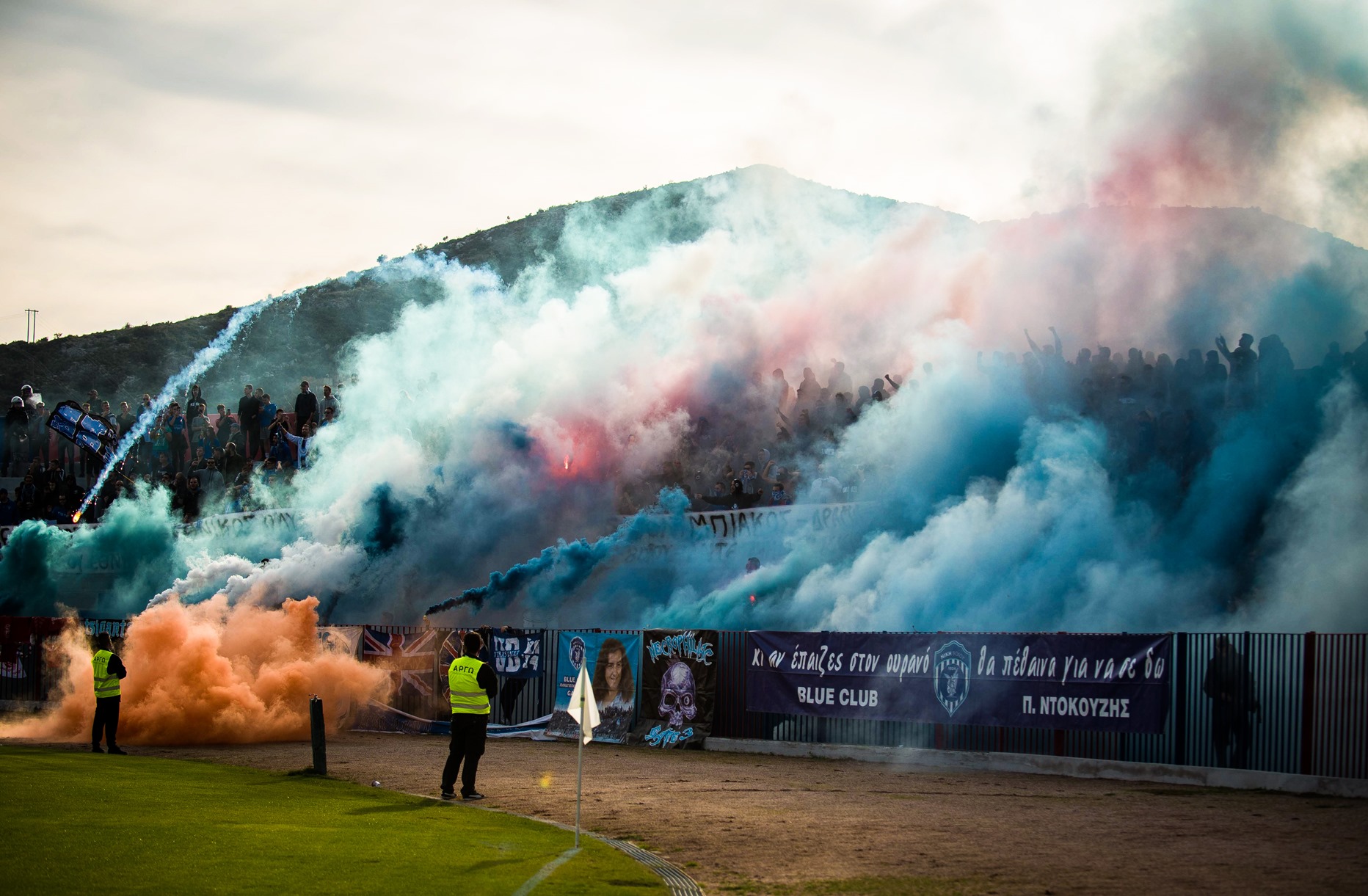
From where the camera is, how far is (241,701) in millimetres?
23672

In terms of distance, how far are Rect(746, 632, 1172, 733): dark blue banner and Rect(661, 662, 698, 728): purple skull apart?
119 cm

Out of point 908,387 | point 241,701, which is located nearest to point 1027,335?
point 908,387

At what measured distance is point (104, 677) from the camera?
20.7m

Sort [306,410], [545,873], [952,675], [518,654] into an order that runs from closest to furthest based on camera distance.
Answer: [545,873]
[952,675]
[518,654]
[306,410]

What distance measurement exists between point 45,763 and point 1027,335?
20999mm

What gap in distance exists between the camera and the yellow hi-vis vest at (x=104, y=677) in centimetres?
2062

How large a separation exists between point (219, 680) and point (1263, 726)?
58.3 ft

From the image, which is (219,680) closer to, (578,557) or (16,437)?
(578,557)

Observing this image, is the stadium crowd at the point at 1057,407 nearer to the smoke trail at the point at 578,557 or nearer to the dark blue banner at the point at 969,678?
the smoke trail at the point at 578,557

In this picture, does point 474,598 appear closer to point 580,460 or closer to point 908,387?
point 580,460

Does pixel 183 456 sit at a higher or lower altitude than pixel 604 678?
higher

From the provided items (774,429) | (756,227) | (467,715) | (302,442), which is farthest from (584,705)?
(756,227)

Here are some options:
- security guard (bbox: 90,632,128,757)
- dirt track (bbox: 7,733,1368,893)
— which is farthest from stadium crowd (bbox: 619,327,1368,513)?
security guard (bbox: 90,632,128,757)

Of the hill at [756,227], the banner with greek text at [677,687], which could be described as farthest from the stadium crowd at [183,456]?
the banner with greek text at [677,687]
